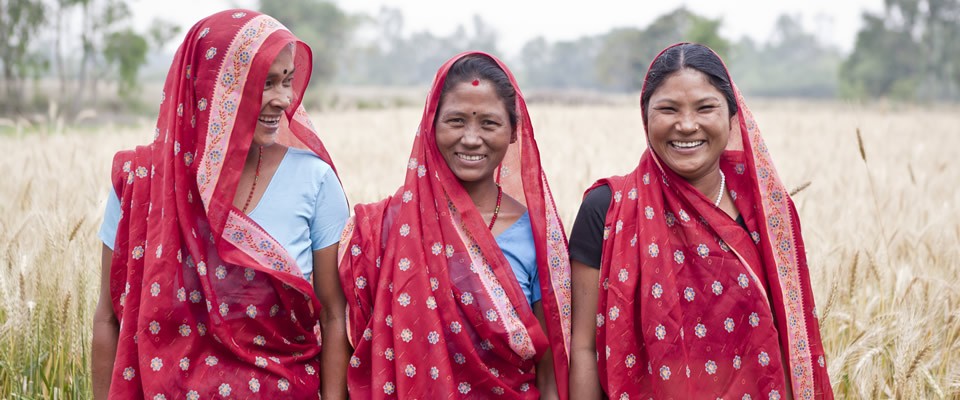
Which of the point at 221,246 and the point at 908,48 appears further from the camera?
the point at 908,48

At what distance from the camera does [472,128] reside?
2066 millimetres

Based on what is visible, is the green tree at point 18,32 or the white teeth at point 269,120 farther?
the green tree at point 18,32

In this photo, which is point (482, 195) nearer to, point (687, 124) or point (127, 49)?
point (687, 124)

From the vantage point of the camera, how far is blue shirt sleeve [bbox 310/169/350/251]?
2.02 metres

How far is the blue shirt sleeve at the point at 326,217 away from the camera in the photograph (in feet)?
6.64

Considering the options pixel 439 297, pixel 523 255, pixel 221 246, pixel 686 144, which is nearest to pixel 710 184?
pixel 686 144

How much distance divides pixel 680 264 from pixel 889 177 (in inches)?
170

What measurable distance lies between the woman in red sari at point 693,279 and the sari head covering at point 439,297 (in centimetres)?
12

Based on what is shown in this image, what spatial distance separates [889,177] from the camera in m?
5.54

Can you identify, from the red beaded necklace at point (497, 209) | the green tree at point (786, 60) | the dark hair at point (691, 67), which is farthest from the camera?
the green tree at point (786, 60)

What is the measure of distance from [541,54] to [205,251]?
99.6 meters

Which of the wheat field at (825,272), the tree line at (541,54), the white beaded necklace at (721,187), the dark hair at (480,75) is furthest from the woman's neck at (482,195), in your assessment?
the tree line at (541,54)

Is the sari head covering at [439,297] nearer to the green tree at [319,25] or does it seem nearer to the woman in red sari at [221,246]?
the woman in red sari at [221,246]

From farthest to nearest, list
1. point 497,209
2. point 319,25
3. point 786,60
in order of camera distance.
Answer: point 786,60 < point 319,25 < point 497,209
